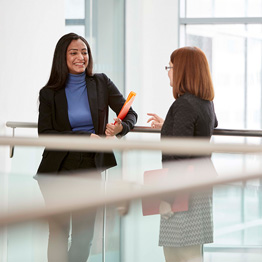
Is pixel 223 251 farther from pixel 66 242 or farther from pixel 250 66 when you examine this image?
pixel 250 66

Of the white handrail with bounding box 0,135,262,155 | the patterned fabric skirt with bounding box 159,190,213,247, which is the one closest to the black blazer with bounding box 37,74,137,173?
the patterned fabric skirt with bounding box 159,190,213,247

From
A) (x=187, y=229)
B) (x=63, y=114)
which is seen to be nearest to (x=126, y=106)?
(x=63, y=114)

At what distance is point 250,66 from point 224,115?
89cm

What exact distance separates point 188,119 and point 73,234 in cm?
87

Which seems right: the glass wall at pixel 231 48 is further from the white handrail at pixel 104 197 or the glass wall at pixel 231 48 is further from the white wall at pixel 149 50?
the white handrail at pixel 104 197

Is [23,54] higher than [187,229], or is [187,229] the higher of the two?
[23,54]

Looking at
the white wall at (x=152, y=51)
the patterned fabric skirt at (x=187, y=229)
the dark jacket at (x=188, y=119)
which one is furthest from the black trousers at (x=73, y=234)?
the white wall at (x=152, y=51)

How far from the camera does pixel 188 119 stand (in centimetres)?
226

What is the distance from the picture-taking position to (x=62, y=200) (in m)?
0.52

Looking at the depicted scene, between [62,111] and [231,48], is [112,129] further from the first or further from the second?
[231,48]

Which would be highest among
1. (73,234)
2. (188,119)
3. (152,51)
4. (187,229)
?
(152,51)

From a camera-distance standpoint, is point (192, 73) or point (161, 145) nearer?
point (161, 145)

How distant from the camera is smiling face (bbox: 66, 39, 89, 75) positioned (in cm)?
290

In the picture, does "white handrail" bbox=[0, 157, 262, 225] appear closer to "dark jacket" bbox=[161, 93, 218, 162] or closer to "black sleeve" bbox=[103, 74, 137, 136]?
"dark jacket" bbox=[161, 93, 218, 162]
